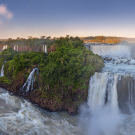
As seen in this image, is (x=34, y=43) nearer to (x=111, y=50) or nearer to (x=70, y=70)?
(x=111, y=50)

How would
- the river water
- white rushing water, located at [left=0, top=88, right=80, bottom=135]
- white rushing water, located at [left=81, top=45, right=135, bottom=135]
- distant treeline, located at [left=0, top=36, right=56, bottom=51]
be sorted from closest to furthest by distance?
1. white rushing water, located at [left=0, top=88, right=80, bottom=135]
2. the river water
3. white rushing water, located at [left=81, top=45, right=135, bottom=135]
4. distant treeline, located at [left=0, top=36, right=56, bottom=51]

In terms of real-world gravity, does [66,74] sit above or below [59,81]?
above

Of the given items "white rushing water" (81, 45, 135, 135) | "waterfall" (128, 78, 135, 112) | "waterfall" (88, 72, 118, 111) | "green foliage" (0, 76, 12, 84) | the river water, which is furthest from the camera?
"green foliage" (0, 76, 12, 84)

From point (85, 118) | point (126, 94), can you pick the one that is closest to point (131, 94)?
point (126, 94)

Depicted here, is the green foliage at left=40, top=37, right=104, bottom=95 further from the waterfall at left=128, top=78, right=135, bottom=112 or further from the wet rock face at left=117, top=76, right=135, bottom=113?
the waterfall at left=128, top=78, right=135, bottom=112

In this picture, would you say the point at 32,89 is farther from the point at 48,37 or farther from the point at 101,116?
the point at 48,37

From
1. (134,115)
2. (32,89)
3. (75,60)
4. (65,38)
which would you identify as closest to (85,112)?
(134,115)

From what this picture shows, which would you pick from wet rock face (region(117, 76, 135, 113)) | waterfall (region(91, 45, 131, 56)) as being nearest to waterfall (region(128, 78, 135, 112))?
wet rock face (region(117, 76, 135, 113))
